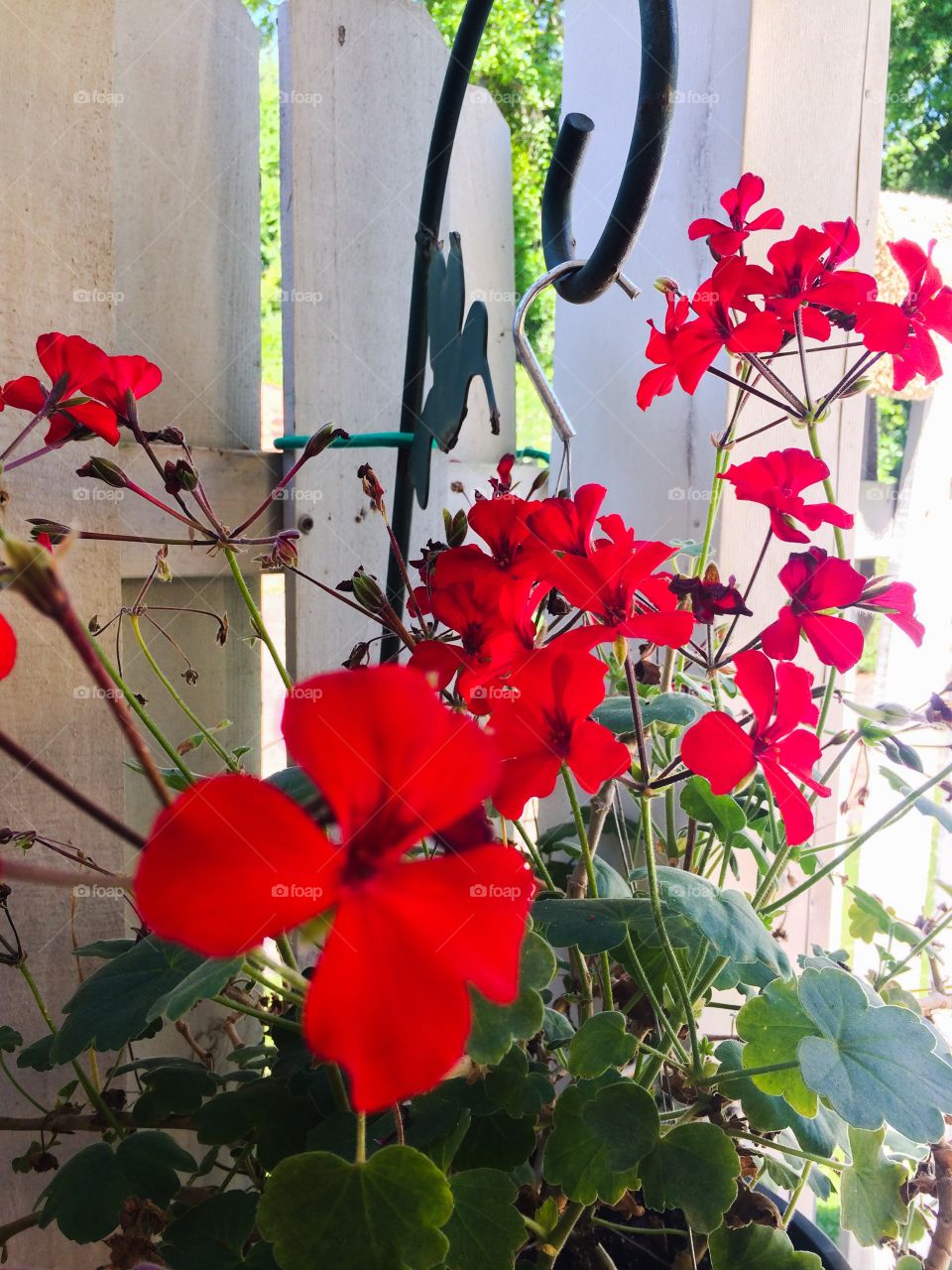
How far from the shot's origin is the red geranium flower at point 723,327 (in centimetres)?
48

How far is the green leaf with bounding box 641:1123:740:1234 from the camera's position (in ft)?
1.30

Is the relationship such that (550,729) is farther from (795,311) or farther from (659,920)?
(795,311)

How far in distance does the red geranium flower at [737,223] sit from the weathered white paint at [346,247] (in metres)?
0.39

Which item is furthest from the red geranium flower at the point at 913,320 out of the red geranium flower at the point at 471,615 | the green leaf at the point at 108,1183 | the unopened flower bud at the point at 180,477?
the green leaf at the point at 108,1183

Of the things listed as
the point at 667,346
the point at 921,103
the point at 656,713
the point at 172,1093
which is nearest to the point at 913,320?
the point at 667,346

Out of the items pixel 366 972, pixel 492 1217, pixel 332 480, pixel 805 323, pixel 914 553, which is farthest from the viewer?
pixel 914 553

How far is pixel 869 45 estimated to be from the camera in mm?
793

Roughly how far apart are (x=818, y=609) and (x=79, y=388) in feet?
1.16

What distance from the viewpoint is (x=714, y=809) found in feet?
1.71

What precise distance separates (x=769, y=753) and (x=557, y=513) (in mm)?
135

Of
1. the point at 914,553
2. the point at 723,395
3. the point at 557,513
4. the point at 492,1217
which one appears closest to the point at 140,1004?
the point at 492,1217

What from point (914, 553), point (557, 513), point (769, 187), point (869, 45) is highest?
point (869, 45)

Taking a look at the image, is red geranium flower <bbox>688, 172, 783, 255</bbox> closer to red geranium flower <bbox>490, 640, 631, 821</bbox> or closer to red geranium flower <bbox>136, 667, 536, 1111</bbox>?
red geranium flower <bbox>490, 640, 631, 821</bbox>

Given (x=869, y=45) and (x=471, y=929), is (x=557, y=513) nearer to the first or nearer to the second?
(x=471, y=929)
